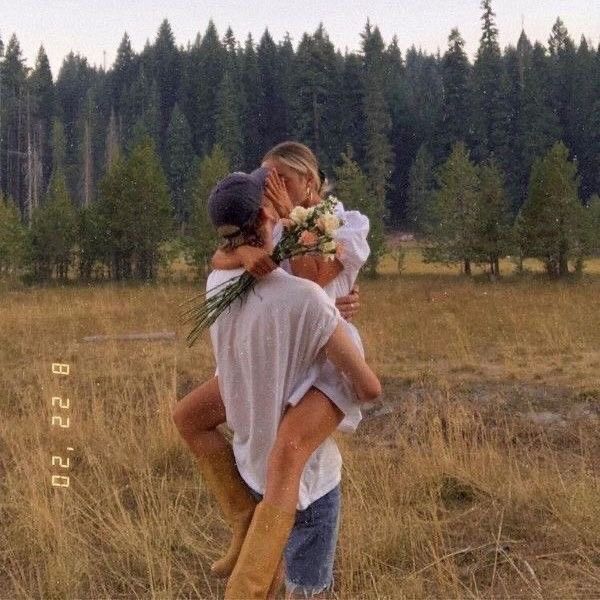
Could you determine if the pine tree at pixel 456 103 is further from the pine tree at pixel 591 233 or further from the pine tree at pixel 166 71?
the pine tree at pixel 591 233

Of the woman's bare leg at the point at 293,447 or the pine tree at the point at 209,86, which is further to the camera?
the pine tree at the point at 209,86

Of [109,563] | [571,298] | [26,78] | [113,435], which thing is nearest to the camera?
[109,563]

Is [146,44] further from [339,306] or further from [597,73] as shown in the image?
[339,306]

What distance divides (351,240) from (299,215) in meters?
0.18

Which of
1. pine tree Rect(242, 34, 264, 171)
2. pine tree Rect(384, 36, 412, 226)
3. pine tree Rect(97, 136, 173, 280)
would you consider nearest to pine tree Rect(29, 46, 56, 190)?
pine tree Rect(242, 34, 264, 171)

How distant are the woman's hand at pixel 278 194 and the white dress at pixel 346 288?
0.20 ft

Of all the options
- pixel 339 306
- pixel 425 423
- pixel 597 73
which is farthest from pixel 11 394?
pixel 597 73

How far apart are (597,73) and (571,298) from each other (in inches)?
1683

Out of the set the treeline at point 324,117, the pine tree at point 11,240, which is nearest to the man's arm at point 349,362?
the pine tree at point 11,240

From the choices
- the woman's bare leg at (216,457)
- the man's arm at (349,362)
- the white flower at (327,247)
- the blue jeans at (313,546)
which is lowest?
the blue jeans at (313,546)

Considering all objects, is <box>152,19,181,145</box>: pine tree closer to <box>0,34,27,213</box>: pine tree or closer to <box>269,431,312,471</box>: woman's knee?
<box>0,34,27,213</box>: pine tree

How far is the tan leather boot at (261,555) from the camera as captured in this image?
216cm

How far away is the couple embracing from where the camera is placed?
2184 millimetres

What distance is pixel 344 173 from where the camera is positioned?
31.1 m
